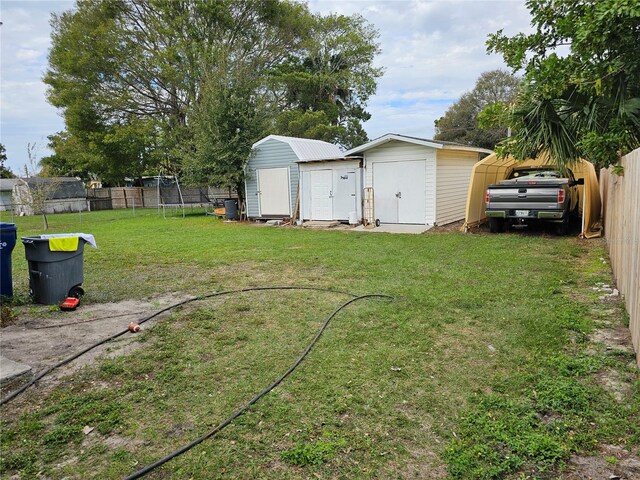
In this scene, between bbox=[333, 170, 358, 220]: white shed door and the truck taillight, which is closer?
the truck taillight

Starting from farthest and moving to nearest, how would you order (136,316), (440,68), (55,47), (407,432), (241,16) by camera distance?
(241,16) → (55,47) → (440,68) → (136,316) → (407,432)

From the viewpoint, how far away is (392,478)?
2.13m

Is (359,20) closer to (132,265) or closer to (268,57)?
(268,57)

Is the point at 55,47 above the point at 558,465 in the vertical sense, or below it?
above

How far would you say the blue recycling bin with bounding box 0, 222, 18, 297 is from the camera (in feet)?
16.5

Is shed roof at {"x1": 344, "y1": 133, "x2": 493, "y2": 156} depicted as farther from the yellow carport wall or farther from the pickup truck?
the pickup truck

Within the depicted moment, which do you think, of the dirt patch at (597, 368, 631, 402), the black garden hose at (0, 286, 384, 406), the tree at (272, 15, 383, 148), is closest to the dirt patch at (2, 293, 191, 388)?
the black garden hose at (0, 286, 384, 406)

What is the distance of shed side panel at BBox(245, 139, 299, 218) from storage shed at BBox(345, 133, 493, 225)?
112 inches

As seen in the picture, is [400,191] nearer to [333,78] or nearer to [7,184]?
[333,78]

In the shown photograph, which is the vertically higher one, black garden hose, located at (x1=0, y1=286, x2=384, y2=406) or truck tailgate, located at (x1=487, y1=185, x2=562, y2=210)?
truck tailgate, located at (x1=487, y1=185, x2=562, y2=210)

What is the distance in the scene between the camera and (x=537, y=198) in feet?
31.2

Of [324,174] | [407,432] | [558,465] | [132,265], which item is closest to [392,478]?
[407,432]

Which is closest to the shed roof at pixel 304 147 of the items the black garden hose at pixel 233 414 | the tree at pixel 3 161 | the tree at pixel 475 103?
the black garden hose at pixel 233 414

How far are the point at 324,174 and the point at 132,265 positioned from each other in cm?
771
